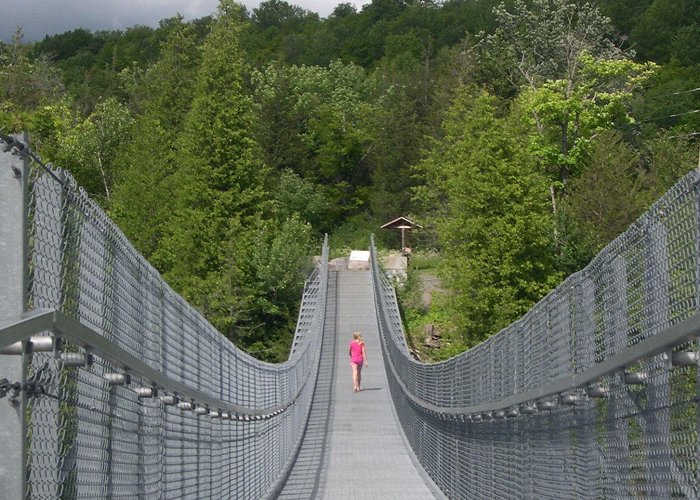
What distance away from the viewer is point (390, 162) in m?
60.4

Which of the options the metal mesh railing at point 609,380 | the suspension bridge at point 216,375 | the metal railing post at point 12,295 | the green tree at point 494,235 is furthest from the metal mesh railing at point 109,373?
the green tree at point 494,235

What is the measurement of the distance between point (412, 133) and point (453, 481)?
49350 mm

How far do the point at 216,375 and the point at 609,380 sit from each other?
4397 millimetres

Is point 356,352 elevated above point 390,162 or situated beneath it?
situated beneath

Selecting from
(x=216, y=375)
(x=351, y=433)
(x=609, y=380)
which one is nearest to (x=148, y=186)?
(x=351, y=433)

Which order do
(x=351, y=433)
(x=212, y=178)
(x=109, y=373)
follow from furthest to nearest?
(x=212, y=178)
(x=351, y=433)
(x=109, y=373)

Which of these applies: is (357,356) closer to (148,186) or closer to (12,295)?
(148,186)

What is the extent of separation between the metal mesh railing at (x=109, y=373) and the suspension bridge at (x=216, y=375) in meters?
0.01

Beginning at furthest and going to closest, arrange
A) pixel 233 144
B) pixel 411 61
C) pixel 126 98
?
pixel 411 61
pixel 126 98
pixel 233 144

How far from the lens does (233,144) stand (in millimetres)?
41875

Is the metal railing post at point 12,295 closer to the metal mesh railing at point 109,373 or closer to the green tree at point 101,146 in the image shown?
the metal mesh railing at point 109,373

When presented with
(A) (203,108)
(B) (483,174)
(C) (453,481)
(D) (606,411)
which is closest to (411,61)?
(A) (203,108)

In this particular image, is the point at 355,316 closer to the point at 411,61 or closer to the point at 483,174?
the point at 483,174

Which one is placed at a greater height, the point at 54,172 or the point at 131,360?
the point at 54,172
